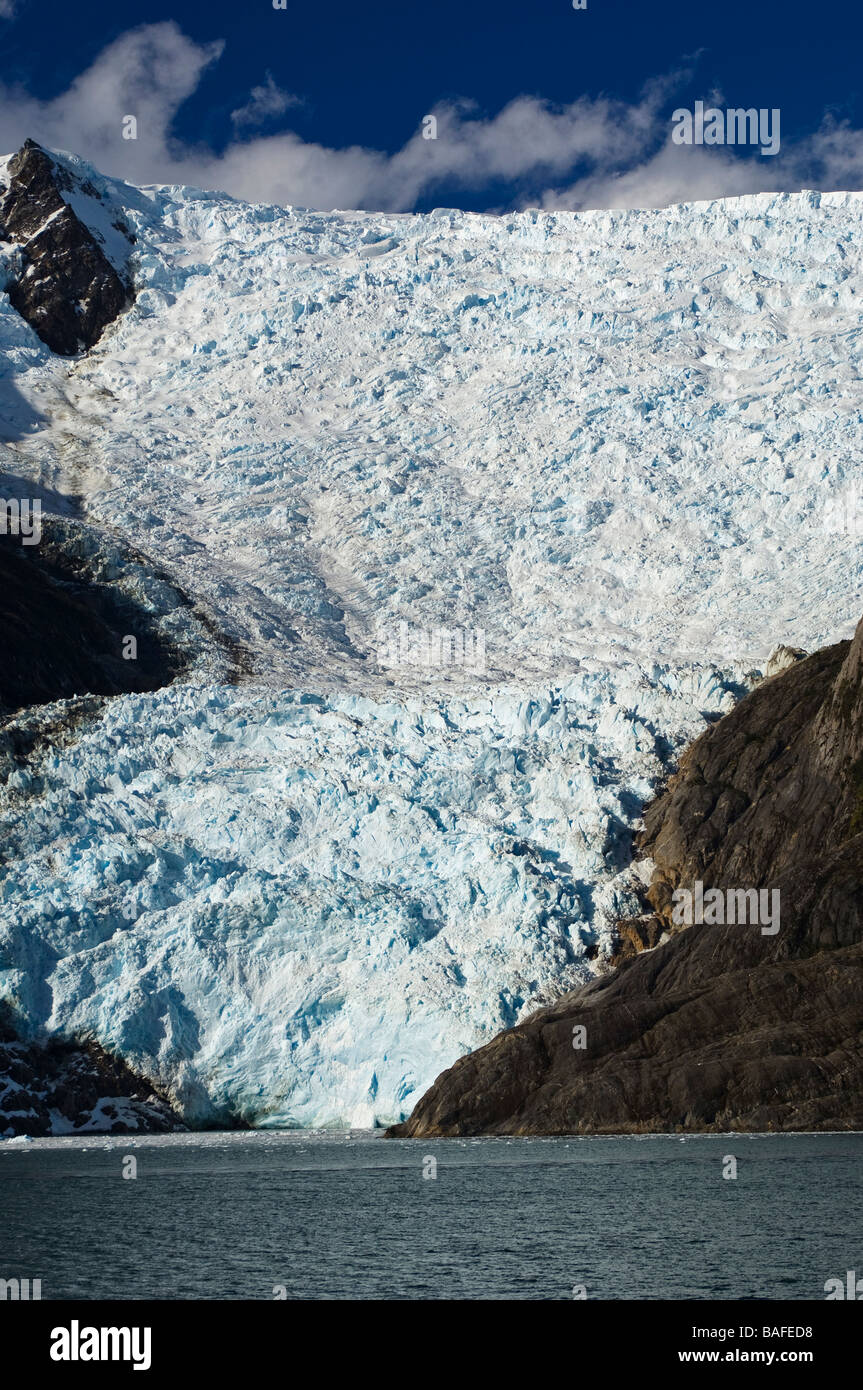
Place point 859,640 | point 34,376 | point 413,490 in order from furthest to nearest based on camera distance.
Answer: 1. point 34,376
2. point 413,490
3. point 859,640

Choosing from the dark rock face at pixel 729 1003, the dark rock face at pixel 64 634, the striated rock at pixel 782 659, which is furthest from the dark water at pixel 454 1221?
the dark rock face at pixel 64 634

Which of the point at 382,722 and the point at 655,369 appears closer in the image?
the point at 382,722

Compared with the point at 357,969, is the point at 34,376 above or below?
above

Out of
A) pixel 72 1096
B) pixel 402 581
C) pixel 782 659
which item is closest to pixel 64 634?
pixel 402 581

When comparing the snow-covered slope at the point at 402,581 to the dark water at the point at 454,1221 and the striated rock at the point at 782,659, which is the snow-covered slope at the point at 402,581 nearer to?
the striated rock at the point at 782,659
